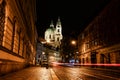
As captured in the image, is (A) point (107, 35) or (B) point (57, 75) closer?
(B) point (57, 75)

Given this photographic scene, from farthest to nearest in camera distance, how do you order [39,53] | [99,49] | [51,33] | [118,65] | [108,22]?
[51,33]
[39,53]
[99,49]
[108,22]
[118,65]

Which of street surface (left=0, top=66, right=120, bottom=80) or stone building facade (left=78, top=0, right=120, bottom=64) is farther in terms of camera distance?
stone building facade (left=78, top=0, right=120, bottom=64)

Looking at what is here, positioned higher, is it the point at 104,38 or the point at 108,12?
the point at 108,12

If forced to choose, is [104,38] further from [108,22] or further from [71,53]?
[71,53]

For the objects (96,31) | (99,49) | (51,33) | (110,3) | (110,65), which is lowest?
(110,65)

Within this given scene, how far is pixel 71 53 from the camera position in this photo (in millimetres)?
89625

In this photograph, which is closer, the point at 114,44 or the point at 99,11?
the point at 114,44

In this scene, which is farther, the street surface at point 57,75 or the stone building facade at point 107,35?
the stone building facade at point 107,35

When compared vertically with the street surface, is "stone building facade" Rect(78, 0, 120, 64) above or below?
above

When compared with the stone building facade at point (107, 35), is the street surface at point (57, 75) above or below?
below

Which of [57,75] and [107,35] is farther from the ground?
[107,35]

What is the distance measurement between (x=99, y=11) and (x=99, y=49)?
8.36 meters

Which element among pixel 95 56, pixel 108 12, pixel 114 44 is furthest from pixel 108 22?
pixel 95 56

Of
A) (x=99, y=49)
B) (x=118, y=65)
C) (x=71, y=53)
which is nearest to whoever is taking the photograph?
(x=118, y=65)
